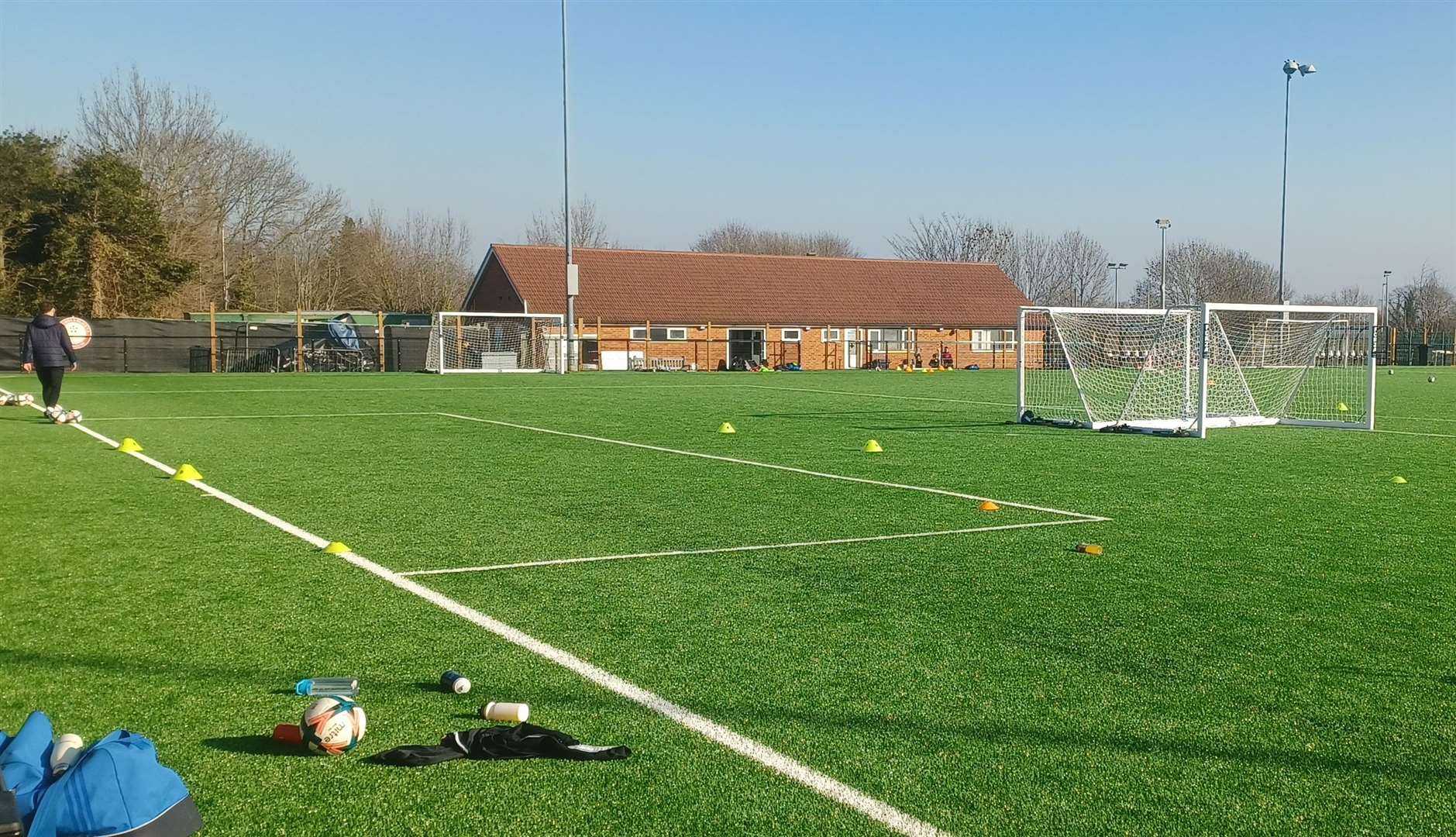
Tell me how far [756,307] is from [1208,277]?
44924 mm

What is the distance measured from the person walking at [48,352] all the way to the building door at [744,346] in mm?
38448

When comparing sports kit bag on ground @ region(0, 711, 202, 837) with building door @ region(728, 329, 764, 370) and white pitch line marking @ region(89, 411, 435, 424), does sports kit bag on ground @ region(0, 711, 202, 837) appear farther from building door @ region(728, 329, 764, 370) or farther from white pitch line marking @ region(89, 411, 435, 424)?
building door @ region(728, 329, 764, 370)

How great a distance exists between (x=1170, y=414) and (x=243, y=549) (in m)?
16.2

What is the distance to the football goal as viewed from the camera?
17797 mm

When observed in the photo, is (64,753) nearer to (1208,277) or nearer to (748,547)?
(748,547)

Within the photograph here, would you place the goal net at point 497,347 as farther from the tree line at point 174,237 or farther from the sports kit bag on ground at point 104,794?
the sports kit bag on ground at point 104,794

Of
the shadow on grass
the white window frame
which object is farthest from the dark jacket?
the white window frame

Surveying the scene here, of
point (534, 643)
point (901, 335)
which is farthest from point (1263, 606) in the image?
point (901, 335)

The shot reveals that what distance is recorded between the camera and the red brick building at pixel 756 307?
53.9 metres

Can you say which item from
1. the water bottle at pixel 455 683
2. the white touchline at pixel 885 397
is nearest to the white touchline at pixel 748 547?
the water bottle at pixel 455 683

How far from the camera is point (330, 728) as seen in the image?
3.74m

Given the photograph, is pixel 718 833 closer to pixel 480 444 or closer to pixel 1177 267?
pixel 480 444

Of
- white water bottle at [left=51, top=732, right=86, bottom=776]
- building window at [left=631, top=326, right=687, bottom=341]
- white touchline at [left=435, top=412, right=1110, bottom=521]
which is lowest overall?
white touchline at [left=435, top=412, right=1110, bottom=521]

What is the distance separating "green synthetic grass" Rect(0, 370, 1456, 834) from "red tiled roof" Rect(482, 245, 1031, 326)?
43111mm
